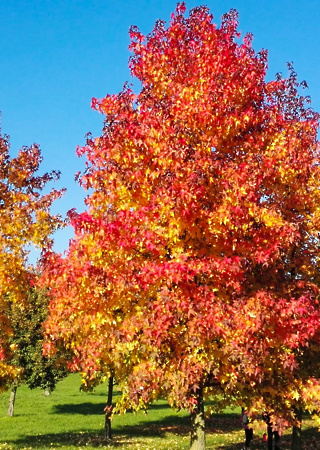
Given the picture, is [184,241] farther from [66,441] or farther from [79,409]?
[79,409]

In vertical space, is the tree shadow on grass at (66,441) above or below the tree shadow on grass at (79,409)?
above

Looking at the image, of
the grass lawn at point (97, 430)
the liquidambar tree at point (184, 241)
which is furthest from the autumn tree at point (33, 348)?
the liquidambar tree at point (184, 241)

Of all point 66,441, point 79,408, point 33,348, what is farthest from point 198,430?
point 79,408

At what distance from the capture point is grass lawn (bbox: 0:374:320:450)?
20531 millimetres

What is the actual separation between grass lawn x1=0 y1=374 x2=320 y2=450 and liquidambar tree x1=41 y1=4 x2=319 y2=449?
740cm

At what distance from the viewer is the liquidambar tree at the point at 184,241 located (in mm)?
7641

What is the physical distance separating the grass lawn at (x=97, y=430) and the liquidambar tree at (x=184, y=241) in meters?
7.40

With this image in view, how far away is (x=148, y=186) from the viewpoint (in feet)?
28.1

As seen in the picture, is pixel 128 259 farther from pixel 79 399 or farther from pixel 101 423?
pixel 79 399

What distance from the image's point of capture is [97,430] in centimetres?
2761

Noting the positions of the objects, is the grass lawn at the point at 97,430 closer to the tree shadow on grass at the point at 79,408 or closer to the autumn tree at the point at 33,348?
the tree shadow on grass at the point at 79,408

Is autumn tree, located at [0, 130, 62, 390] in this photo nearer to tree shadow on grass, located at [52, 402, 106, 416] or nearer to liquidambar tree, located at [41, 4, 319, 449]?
liquidambar tree, located at [41, 4, 319, 449]

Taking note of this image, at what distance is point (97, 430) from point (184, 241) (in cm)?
2304

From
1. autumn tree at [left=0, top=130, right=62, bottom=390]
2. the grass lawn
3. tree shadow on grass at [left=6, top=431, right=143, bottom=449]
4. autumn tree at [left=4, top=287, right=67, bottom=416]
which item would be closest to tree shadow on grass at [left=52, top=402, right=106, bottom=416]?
the grass lawn
